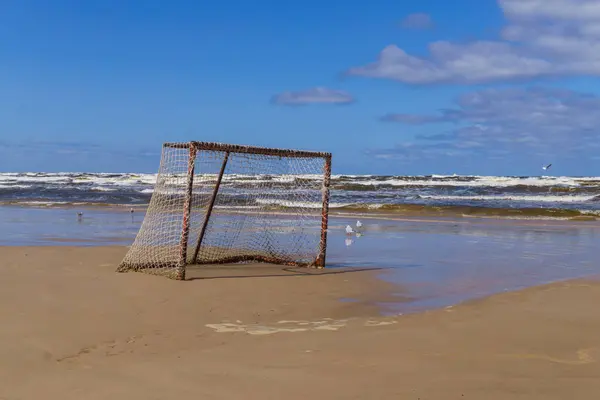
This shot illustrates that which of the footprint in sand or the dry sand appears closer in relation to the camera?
the dry sand

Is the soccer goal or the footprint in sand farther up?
the soccer goal

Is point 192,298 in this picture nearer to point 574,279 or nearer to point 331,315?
point 331,315

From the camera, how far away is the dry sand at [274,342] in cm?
453

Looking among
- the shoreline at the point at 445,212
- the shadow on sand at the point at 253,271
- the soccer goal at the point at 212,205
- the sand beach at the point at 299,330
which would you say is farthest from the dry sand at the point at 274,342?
the shoreline at the point at 445,212

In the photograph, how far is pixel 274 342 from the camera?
580 centimetres

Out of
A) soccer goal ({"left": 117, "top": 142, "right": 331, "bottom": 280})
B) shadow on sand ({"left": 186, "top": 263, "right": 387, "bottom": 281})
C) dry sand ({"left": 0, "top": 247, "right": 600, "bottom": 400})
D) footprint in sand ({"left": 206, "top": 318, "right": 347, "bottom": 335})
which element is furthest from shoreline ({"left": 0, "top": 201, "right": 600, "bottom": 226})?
footprint in sand ({"left": 206, "top": 318, "right": 347, "bottom": 335})

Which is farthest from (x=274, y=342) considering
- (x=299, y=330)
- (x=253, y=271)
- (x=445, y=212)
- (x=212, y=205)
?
(x=445, y=212)

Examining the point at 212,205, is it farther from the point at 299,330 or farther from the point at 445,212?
the point at 445,212

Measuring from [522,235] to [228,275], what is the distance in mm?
11160

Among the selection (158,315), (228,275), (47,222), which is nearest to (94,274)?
(228,275)

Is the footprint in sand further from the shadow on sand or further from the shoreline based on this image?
the shoreline

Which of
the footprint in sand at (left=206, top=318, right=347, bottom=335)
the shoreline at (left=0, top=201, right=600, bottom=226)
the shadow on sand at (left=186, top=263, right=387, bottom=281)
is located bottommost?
the footprint in sand at (left=206, top=318, right=347, bottom=335)

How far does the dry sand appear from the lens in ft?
14.9

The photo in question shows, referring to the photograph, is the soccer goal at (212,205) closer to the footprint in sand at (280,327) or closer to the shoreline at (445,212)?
the footprint in sand at (280,327)
